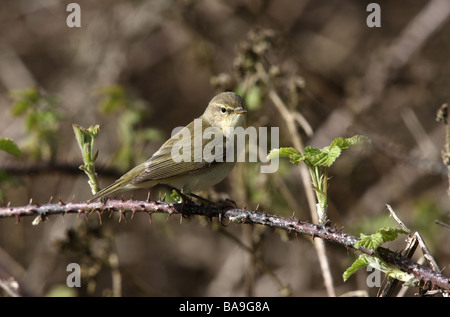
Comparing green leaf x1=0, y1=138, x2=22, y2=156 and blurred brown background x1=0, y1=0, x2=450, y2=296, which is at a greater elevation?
blurred brown background x1=0, y1=0, x2=450, y2=296

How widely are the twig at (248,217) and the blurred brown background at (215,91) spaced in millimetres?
1464

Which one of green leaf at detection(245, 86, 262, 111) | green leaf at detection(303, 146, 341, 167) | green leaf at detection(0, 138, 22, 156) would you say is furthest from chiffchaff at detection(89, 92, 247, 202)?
green leaf at detection(303, 146, 341, 167)

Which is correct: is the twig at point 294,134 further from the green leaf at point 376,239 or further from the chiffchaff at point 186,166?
the green leaf at point 376,239

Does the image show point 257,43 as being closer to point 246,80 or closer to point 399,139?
point 246,80

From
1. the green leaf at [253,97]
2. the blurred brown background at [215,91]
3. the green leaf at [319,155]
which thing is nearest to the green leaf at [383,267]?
the green leaf at [319,155]

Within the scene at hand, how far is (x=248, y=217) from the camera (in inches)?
109

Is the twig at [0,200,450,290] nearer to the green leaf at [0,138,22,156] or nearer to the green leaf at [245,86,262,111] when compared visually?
the green leaf at [0,138,22,156]

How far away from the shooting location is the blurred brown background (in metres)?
5.53

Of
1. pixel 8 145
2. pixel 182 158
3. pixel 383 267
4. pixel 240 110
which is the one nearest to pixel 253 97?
pixel 240 110

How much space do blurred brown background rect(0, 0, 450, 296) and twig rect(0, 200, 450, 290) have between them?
1.46m

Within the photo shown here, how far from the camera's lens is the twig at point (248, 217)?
2332mm
